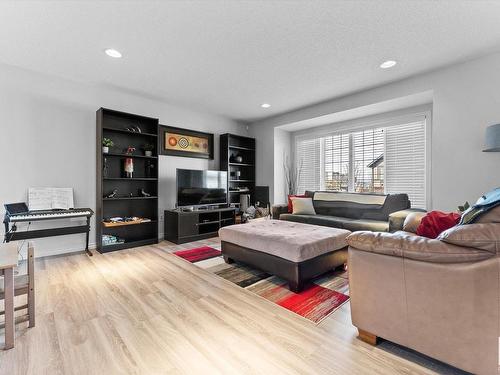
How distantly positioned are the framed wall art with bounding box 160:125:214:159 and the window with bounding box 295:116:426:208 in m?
2.15

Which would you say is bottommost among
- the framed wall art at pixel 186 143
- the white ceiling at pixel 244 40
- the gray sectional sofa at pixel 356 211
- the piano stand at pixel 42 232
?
the piano stand at pixel 42 232

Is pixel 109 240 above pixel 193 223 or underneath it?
underneath

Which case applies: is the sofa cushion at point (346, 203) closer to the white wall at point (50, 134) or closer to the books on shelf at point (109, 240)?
the books on shelf at point (109, 240)

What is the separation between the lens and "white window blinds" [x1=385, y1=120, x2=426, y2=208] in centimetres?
394

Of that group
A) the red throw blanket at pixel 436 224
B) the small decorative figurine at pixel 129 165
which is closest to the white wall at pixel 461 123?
the red throw blanket at pixel 436 224

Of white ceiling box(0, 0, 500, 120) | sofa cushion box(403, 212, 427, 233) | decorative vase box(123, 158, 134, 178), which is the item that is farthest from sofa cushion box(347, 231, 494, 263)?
decorative vase box(123, 158, 134, 178)


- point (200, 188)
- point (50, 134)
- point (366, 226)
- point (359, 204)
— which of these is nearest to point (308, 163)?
point (359, 204)

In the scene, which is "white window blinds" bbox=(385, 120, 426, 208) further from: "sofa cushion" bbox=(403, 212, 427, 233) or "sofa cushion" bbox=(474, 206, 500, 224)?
"sofa cushion" bbox=(474, 206, 500, 224)

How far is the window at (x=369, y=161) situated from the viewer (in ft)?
13.1

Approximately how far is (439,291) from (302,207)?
321 centimetres

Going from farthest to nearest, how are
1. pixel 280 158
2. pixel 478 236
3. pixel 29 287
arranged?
pixel 280 158 → pixel 29 287 → pixel 478 236

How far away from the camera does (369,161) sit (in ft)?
15.0

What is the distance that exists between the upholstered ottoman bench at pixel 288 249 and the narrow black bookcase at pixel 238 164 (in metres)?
2.40

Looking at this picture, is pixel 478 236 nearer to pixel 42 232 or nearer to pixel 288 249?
pixel 288 249
